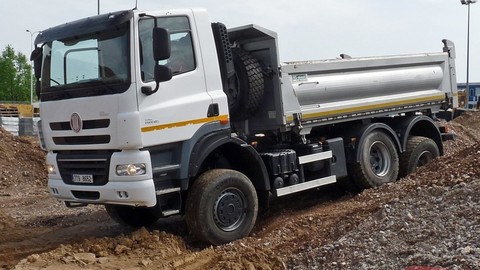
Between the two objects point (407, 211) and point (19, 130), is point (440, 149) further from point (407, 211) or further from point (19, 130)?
point (19, 130)

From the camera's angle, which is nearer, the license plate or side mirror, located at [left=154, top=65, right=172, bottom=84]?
side mirror, located at [left=154, top=65, right=172, bottom=84]

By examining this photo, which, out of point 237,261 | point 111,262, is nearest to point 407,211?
point 237,261

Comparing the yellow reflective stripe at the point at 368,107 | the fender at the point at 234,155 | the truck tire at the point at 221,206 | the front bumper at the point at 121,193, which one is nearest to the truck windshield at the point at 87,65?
the front bumper at the point at 121,193

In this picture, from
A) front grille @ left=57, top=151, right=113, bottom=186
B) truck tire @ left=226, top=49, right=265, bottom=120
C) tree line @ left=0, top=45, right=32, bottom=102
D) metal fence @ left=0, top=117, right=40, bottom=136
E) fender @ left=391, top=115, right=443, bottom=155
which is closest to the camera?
front grille @ left=57, top=151, right=113, bottom=186

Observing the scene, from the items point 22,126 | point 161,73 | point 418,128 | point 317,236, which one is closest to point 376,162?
point 418,128

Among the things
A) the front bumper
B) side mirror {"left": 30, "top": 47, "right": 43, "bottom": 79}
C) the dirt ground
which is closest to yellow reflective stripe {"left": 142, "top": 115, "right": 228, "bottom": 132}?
the front bumper

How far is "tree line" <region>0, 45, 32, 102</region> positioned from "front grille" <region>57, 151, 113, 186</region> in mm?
73391

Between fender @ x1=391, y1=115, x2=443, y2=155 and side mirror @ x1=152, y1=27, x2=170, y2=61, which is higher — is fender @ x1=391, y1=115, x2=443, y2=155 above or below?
below

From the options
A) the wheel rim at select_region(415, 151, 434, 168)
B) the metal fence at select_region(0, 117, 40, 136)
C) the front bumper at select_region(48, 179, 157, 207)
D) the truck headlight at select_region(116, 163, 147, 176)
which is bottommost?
the wheel rim at select_region(415, 151, 434, 168)

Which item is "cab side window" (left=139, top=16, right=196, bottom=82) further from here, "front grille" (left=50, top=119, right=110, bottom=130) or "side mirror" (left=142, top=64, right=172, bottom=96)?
"front grille" (left=50, top=119, right=110, bottom=130)

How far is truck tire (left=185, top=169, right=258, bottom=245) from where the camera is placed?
25.1ft

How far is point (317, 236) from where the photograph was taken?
292 inches

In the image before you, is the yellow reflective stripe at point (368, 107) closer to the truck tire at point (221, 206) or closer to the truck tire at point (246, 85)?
the truck tire at point (246, 85)

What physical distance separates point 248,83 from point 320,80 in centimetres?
133
